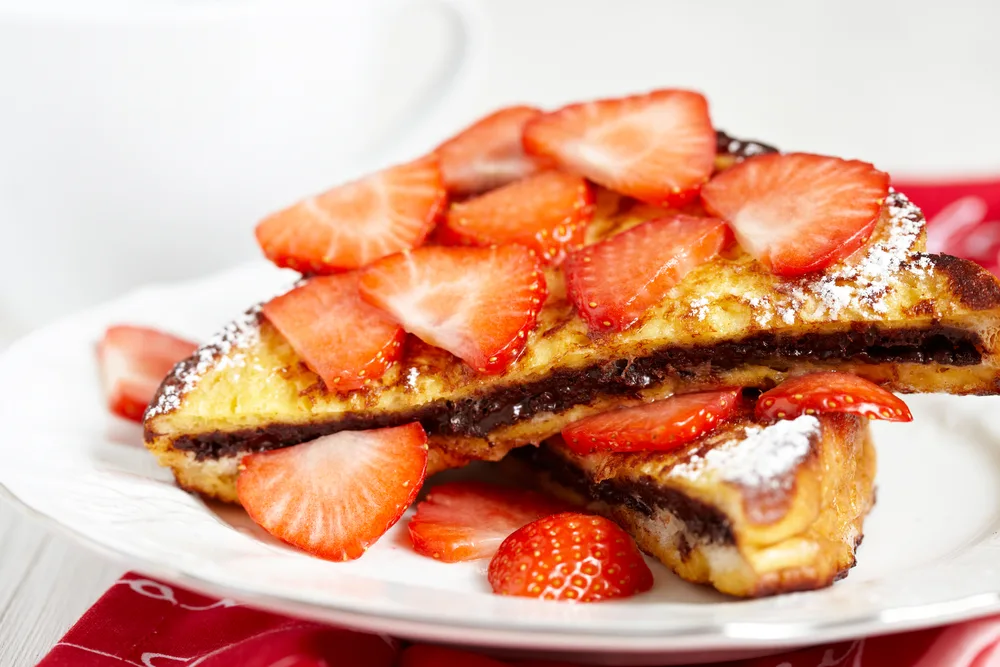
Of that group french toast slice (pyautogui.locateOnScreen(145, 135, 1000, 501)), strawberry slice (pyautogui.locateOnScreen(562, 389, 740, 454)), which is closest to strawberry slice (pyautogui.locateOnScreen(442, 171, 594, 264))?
french toast slice (pyautogui.locateOnScreen(145, 135, 1000, 501))

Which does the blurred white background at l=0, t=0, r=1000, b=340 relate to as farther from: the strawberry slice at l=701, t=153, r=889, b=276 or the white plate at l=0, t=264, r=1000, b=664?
the strawberry slice at l=701, t=153, r=889, b=276

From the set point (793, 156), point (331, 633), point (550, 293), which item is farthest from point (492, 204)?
point (331, 633)

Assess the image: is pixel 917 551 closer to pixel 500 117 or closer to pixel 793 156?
pixel 793 156

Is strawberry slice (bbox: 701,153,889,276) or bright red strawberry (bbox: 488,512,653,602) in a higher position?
strawberry slice (bbox: 701,153,889,276)

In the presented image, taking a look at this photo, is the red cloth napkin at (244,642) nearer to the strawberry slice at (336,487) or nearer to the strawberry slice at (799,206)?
the strawberry slice at (336,487)

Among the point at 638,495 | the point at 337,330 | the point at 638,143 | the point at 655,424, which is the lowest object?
the point at 638,495

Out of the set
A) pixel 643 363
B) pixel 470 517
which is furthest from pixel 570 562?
pixel 643 363

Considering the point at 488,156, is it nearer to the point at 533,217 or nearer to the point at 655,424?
the point at 533,217
